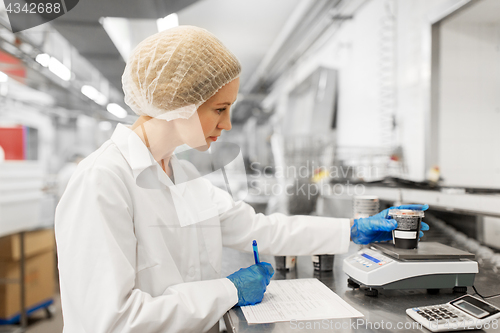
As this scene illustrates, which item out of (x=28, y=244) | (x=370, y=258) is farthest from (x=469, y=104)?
(x=28, y=244)

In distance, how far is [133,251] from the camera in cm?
81

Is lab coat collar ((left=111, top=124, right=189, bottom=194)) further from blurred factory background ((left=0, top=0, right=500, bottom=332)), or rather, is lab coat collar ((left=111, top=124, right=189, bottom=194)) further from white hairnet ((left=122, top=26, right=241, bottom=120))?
blurred factory background ((left=0, top=0, right=500, bottom=332))

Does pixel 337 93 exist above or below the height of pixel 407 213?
above

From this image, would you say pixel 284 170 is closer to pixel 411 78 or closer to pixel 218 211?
pixel 218 211

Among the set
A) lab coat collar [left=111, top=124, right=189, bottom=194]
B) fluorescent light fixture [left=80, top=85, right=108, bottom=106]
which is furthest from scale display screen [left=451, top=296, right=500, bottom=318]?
fluorescent light fixture [left=80, top=85, right=108, bottom=106]

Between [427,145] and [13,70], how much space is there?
3.43 m

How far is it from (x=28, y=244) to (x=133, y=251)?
2.59 m

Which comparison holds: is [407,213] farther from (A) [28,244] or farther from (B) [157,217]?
(A) [28,244]

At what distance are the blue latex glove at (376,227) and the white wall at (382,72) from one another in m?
1.41

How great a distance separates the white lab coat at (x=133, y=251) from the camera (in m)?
0.72

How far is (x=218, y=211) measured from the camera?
1140mm

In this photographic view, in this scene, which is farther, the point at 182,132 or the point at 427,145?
the point at 427,145

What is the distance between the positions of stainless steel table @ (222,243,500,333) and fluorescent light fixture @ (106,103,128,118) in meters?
0.69

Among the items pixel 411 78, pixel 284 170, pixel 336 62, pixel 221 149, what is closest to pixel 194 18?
pixel 284 170
